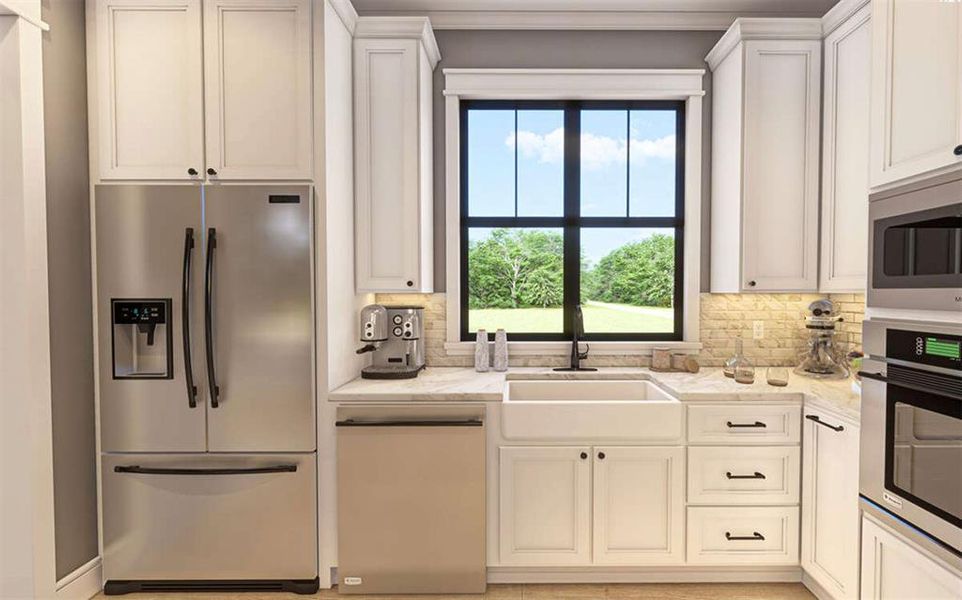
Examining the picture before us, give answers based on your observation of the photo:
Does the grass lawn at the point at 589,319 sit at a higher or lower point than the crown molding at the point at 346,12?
lower

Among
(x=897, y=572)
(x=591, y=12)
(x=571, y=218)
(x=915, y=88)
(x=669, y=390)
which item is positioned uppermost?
(x=591, y=12)

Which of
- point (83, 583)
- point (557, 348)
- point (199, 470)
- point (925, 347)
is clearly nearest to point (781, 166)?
point (925, 347)

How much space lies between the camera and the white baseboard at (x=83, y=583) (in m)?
2.19

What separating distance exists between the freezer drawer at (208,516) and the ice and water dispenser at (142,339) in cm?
40

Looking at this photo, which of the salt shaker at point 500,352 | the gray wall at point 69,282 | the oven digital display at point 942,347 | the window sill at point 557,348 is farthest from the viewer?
the window sill at point 557,348

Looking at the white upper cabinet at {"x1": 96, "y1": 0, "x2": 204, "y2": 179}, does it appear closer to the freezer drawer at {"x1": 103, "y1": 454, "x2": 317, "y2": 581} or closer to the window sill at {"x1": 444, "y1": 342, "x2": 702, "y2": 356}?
the freezer drawer at {"x1": 103, "y1": 454, "x2": 317, "y2": 581}

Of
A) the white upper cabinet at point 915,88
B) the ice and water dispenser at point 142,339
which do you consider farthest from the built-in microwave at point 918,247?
the ice and water dispenser at point 142,339

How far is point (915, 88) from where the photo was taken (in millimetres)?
1579

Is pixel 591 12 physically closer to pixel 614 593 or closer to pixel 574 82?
pixel 574 82

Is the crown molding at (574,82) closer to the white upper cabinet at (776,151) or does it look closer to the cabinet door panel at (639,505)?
the white upper cabinet at (776,151)

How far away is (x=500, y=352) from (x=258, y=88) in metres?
1.83

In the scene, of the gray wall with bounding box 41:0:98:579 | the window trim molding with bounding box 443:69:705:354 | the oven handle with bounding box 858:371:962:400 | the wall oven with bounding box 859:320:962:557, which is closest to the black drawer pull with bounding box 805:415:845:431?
the wall oven with bounding box 859:320:962:557

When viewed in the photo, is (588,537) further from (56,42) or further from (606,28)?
(56,42)

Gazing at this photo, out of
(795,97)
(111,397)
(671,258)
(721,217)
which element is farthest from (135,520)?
(795,97)
